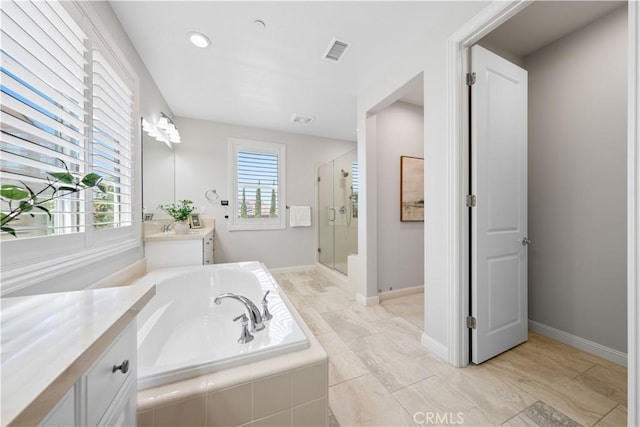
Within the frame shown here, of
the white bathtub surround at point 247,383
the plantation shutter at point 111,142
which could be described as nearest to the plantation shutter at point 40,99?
the plantation shutter at point 111,142

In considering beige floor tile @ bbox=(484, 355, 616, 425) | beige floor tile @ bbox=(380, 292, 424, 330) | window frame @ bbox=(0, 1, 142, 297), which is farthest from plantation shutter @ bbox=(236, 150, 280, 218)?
beige floor tile @ bbox=(484, 355, 616, 425)

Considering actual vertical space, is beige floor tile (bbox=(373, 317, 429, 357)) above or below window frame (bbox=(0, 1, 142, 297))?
below

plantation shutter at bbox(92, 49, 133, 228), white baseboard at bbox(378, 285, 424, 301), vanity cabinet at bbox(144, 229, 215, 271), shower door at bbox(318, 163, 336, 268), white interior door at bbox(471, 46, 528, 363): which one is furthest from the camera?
shower door at bbox(318, 163, 336, 268)

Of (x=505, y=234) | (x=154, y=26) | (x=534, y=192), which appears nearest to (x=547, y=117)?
(x=534, y=192)

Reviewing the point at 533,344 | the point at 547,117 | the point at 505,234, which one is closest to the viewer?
the point at 505,234

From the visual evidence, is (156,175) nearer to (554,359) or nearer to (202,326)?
(202,326)

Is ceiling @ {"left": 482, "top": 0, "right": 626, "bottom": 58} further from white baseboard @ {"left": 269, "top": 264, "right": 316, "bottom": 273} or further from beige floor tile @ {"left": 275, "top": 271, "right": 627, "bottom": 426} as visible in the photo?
white baseboard @ {"left": 269, "top": 264, "right": 316, "bottom": 273}

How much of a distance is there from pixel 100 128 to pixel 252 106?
185 cm

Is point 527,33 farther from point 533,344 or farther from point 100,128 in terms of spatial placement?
point 100,128

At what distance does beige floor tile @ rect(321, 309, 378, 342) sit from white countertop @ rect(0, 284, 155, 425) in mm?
1692

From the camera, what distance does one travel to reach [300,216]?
4023 mm

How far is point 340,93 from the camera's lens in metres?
2.74

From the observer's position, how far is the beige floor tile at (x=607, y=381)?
4.33ft

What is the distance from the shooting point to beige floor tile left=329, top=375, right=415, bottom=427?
3.88 feet
